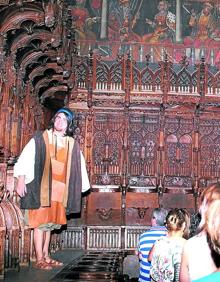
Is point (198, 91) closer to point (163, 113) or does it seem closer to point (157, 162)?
point (163, 113)

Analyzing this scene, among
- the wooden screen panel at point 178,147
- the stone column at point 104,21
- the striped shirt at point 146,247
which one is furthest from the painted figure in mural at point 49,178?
the stone column at point 104,21

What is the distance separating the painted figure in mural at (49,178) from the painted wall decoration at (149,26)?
7.51 metres

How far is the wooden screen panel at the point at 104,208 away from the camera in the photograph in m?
9.99

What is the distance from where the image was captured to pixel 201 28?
12930 millimetres

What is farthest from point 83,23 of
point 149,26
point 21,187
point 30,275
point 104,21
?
point 30,275

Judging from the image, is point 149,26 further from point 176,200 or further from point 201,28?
point 176,200

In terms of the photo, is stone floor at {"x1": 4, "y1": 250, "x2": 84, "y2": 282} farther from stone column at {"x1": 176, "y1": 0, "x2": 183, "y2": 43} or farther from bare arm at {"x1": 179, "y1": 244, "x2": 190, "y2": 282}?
stone column at {"x1": 176, "y1": 0, "x2": 183, "y2": 43}

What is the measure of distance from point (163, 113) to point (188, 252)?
8.10 metres

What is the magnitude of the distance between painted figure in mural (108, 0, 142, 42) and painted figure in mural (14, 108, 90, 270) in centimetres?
777

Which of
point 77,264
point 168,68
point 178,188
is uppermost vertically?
point 168,68

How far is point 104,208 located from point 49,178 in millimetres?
4917

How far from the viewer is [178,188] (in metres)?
10.3

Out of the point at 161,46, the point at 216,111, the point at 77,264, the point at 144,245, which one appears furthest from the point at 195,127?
the point at 144,245

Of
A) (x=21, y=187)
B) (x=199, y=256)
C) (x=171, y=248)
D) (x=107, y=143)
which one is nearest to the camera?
(x=199, y=256)
